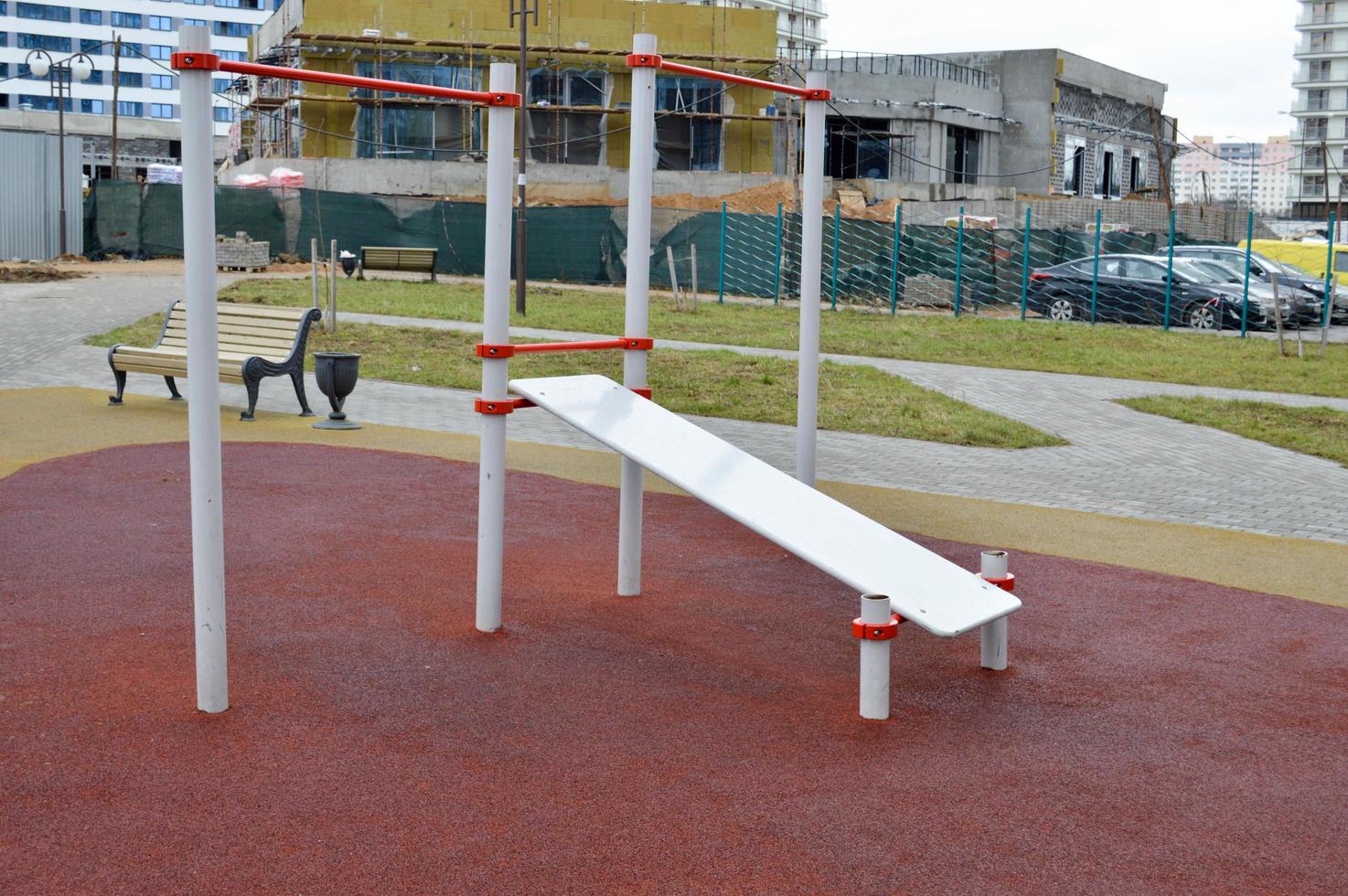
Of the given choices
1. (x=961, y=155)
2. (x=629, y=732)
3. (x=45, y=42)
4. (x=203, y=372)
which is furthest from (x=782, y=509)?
(x=45, y=42)

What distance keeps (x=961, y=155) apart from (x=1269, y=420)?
44.8 meters

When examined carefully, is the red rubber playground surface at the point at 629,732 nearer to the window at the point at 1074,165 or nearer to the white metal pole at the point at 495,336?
the white metal pole at the point at 495,336

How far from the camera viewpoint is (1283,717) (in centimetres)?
506

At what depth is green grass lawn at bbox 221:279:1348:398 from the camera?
1741 centimetres

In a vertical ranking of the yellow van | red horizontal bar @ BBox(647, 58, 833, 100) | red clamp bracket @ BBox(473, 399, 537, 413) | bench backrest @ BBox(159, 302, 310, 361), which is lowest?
red clamp bracket @ BBox(473, 399, 537, 413)

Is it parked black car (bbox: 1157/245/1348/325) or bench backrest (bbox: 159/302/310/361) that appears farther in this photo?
parked black car (bbox: 1157/245/1348/325)

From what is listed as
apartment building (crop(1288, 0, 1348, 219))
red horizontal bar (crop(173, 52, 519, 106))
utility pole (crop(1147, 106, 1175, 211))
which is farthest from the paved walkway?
apartment building (crop(1288, 0, 1348, 219))

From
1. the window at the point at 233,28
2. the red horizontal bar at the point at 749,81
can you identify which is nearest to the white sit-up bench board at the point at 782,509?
the red horizontal bar at the point at 749,81

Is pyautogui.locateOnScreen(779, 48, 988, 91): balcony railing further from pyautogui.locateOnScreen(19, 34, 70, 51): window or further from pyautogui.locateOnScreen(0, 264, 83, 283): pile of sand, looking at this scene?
pyautogui.locateOnScreen(19, 34, 70, 51): window

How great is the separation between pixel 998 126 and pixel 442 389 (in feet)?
154

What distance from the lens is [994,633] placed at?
5.52 metres

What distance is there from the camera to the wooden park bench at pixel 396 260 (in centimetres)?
3148

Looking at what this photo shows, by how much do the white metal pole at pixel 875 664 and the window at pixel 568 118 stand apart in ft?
142

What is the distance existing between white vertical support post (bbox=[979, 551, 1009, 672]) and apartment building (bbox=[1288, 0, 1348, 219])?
126 metres
